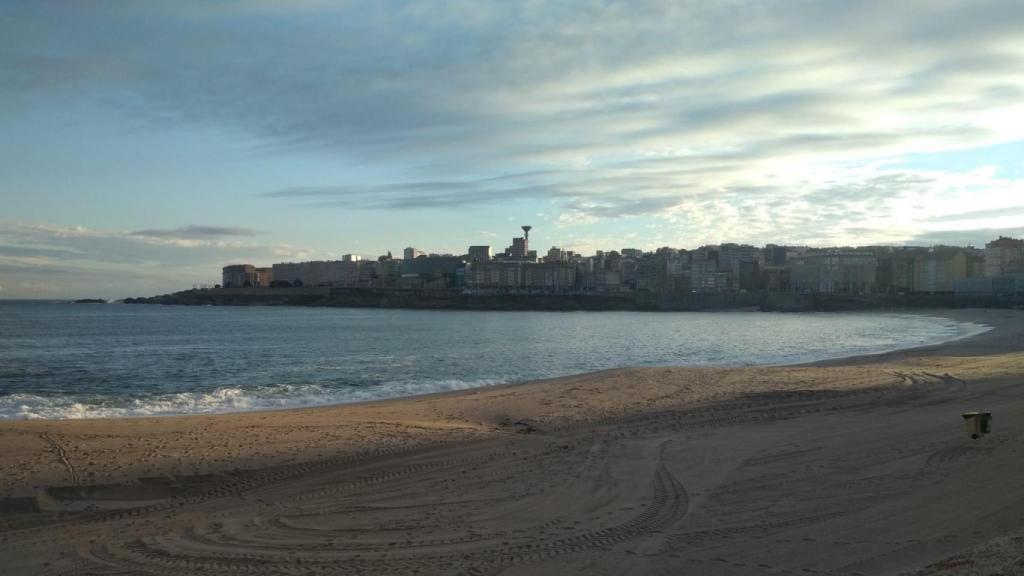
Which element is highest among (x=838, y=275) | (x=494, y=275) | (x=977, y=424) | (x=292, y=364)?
(x=494, y=275)

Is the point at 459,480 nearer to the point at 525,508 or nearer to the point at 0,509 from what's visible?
the point at 525,508

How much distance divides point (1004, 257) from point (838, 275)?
35630 mm

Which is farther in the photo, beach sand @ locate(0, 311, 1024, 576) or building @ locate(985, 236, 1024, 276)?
building @ locate(985, 236, 1024, 276)

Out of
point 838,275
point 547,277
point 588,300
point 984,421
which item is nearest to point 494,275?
point 547,277

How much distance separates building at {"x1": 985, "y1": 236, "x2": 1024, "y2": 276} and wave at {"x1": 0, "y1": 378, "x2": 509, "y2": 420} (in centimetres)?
16754

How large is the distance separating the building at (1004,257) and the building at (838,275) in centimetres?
2332

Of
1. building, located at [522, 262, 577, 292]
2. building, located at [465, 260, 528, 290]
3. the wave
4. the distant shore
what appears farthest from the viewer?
building, located at [522, 262, 577, 292]

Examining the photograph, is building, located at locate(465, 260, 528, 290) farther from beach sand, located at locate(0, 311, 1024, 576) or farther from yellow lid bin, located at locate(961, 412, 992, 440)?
yellow lid bin, located at locate(961, 412, 992, 440)

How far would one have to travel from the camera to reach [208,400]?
62.6 ft

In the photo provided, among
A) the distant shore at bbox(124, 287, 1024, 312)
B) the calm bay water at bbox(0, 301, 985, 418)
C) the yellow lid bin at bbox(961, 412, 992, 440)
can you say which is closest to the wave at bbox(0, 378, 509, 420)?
the calm bay water at bbox(0, 301, 985, 418)

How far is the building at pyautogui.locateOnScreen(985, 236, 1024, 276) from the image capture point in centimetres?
15441

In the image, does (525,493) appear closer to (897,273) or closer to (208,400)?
(208,400)

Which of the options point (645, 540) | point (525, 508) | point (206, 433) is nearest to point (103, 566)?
point (525, 508)

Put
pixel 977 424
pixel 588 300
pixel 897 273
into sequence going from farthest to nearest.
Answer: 1. pixel 897 273
2. pixel 588 300
3. pixel 977 424
